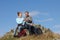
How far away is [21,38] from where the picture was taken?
17.0 meters

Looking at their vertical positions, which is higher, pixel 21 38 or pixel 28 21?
pixel 28 21

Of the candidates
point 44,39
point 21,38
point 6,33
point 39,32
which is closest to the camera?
point 44,39

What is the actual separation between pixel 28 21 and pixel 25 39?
5.78ft

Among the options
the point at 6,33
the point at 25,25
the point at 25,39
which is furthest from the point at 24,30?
the point at 6,33

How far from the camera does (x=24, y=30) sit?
1794cm

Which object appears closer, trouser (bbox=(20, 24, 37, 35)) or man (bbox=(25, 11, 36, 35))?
man (bbox=(25, 11, 36, 35))

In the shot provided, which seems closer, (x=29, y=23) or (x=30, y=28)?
(x=29, y=23)

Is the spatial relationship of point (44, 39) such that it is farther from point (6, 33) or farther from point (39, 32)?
point (6, 33)

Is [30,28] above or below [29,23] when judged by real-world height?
below

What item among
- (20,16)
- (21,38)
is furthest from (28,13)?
(21,38)

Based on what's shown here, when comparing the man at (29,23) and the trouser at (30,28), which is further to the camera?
the trouser at (30,28)

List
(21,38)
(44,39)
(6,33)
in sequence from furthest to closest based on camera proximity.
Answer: (6,33) → (21,38) → (44,39)

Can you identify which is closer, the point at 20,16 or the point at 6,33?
the point at 20,16

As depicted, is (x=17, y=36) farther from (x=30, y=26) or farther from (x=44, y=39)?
(x=44, y=39)
